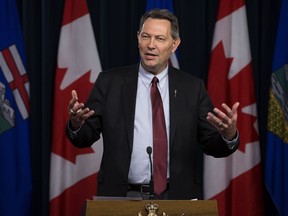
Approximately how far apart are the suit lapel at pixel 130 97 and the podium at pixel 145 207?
2.15 feet

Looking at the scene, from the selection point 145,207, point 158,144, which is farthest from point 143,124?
point 145,207

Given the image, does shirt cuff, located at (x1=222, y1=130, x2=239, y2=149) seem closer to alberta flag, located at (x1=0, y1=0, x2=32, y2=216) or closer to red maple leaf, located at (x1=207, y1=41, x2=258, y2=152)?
red maple leaf, located at (x1=207, y1=41, x2=258, y2=152)

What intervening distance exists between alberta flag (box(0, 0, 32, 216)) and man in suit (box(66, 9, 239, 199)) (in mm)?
1369

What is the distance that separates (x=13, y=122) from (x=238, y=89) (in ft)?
5.44

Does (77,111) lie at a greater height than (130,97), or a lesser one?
lesser

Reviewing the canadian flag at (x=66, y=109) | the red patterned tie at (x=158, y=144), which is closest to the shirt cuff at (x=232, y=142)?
the red patterned tie at (x=158, y=144)

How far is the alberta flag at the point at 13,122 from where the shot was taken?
12.9 feet

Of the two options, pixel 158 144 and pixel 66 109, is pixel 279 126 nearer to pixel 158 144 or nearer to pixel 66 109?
pixel 66 109

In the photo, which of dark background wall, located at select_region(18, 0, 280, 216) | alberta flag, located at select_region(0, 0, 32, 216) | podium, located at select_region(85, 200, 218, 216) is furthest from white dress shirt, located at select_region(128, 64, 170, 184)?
alberta flag, located at select_region(0, 0, 32, 216)

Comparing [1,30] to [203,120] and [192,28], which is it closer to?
[192,28]

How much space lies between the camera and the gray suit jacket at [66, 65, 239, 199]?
259cm

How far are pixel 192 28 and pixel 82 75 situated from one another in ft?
2.93

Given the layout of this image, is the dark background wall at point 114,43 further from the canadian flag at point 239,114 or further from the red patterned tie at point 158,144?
the red patterned tie at point 158,144

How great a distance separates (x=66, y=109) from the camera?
400 centimetres
